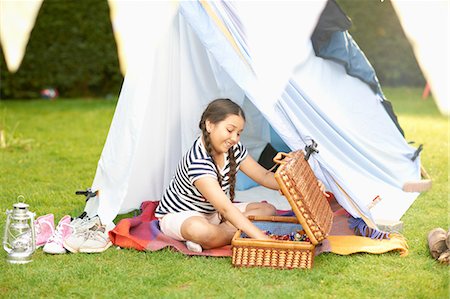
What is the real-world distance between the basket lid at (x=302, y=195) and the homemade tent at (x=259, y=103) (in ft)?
0.66

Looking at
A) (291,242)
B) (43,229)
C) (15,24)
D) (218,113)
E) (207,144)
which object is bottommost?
(43,229)

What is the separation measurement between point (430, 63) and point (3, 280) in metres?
1.85

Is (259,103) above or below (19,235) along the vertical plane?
above

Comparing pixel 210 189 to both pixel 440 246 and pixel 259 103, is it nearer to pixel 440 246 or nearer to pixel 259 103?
pixel 259 103

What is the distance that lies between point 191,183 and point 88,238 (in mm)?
465

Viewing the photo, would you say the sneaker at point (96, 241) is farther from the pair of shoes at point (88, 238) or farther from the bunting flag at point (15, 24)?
the bunting flag at point (15, 24)

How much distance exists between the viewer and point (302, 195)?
2.60m

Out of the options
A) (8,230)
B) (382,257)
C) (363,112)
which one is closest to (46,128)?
(363,112)

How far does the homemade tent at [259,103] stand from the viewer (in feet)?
9.57

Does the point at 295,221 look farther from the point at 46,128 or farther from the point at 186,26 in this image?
the point at 46,128

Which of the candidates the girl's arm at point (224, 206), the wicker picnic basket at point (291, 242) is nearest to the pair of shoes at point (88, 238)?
the girl's arm at point (224, 206)

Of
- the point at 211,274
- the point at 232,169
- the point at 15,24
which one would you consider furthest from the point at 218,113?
the point at 15,24

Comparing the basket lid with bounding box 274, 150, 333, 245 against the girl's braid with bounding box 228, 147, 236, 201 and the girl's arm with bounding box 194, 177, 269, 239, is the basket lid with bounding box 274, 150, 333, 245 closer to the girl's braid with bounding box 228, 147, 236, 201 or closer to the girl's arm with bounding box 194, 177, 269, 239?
the girl's arm with bounding box 194, 177, 269, 239

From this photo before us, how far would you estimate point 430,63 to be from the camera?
1134 mm
